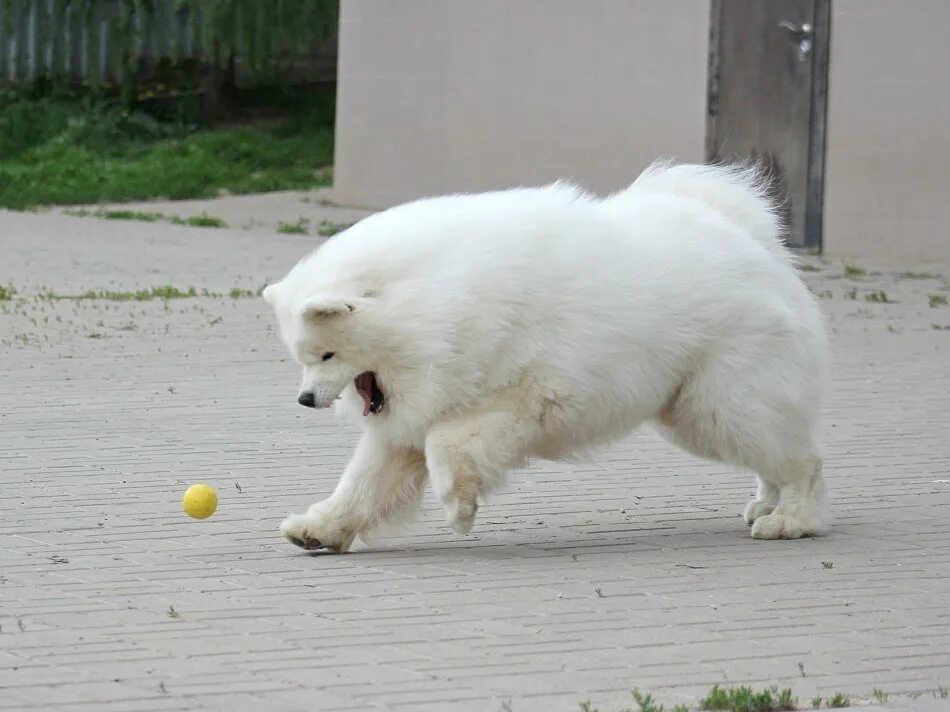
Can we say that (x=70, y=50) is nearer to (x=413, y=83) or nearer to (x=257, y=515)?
(x=413, y=83)

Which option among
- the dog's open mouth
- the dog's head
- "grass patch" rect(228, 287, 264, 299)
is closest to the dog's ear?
the dog's head

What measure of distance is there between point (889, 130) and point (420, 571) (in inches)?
427

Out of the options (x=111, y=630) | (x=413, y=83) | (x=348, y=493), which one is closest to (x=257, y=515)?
(x=348, y=493)

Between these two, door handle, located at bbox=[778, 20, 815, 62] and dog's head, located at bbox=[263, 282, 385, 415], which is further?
door handle, located at bbox=[778, 20, 815, 62]

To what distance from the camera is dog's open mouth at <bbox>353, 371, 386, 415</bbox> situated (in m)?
6.32

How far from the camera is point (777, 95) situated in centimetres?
1670

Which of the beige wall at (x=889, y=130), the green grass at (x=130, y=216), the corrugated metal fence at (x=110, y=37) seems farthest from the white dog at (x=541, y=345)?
the corrugated metal fence at (x=110, y=37)

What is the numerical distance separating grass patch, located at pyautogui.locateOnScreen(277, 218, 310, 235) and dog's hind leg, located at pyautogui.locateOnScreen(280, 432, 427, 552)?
12.2m

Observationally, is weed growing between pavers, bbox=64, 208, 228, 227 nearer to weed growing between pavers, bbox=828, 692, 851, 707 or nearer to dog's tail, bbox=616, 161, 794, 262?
dog's tail, bbox=616, 161, 794, 262

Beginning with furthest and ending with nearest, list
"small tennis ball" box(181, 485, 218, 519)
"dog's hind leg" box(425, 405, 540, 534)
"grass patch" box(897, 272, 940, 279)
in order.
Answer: "grass patch" box(897, 272, 940, 279), "small tennis ball" box(181, 485, 218, 519), "dog's hind leg" box(425, 405, 540, 534)

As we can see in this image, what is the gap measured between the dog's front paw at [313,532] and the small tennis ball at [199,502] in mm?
340

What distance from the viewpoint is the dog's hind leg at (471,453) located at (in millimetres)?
6172

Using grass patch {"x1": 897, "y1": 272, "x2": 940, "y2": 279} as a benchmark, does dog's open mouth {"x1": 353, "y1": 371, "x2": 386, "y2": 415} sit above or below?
above

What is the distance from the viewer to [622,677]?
4.77 metres
